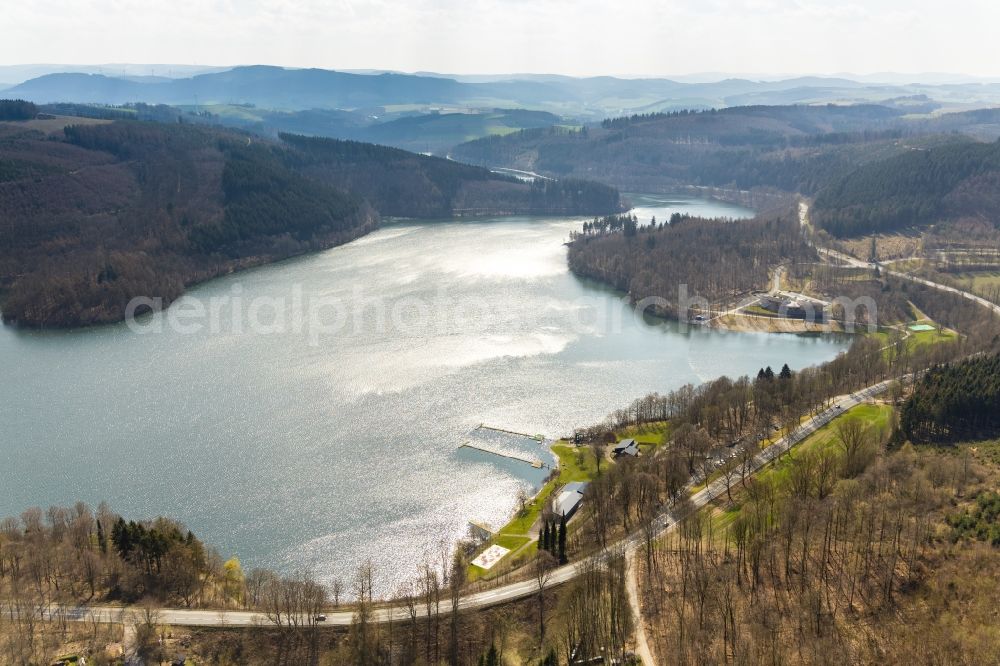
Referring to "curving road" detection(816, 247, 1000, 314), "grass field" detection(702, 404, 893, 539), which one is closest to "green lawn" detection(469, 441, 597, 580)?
"grass field" detection(702, 404, 893, 539)

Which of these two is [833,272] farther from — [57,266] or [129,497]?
[57,266]

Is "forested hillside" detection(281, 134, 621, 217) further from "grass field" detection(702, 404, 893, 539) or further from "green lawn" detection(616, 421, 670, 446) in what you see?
"grass field" detection(702, 404, 893, 539)

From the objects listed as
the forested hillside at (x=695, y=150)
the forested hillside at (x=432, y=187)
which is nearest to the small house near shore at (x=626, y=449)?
the forested hillside at (x=432, y=187)

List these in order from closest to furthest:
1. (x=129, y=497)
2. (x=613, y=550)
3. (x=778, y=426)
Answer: (x=613, y=550) → (x=129, y=497) → (x=778, y=426)

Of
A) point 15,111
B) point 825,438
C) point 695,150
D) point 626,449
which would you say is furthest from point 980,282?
point 15,111

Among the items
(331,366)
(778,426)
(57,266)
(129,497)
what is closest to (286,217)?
(57,266)

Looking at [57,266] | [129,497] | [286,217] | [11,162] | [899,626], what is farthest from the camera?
[286,217]

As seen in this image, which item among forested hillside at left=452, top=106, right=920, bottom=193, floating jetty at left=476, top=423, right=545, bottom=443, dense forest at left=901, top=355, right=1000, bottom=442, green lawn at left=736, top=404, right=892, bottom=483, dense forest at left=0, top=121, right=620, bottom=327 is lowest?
floating jetty at left=476, top=423, right=545, bottom=443
